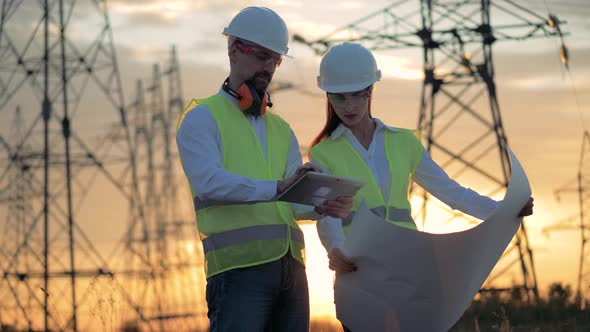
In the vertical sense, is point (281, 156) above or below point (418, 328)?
above

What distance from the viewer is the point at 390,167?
→ 5.76 metres

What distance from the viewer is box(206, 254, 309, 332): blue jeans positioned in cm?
502

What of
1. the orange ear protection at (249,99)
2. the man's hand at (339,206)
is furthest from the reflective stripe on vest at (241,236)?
the orange ear protection at (249,99)

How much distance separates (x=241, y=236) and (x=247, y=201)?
1.03ft

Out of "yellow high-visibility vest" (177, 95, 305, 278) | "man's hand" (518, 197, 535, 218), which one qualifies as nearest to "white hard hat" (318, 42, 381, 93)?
"yellow high-visibility vest" (177, 95, 305, 278)

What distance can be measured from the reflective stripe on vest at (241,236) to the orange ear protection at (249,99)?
59 centimetres

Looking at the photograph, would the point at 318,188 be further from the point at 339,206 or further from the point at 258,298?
the point at 258,298

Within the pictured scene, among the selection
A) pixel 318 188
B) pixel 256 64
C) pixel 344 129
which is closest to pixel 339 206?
pixel 318 188

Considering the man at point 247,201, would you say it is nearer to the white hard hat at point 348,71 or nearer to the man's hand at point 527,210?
the white hard hat at point 348,71

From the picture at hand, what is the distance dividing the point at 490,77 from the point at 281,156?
20.0 m

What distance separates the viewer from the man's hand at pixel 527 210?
5.40 m

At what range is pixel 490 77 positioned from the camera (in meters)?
24.8

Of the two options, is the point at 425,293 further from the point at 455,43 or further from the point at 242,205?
the point at 455,43

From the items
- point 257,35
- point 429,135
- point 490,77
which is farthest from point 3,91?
point 257,35
